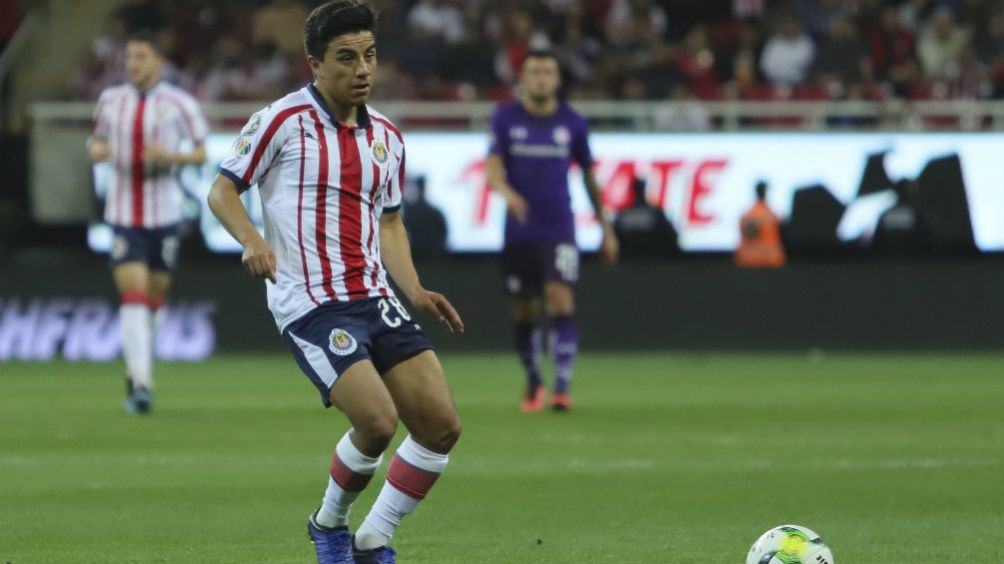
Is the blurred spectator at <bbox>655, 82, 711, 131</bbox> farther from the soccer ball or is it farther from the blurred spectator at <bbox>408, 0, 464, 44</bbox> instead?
the soccer ball

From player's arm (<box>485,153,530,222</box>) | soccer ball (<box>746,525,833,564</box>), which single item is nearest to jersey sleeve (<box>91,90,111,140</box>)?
player's arm (<box>485,153,530,222</box>)

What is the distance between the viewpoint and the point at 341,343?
6.14 metres

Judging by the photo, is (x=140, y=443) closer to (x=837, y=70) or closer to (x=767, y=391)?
(x=767, y=391)

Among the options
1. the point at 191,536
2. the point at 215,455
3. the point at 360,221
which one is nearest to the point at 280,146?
the point at 360,221

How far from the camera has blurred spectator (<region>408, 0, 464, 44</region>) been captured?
2325 cm

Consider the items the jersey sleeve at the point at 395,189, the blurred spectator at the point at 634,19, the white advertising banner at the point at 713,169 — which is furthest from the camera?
the blurred spectator at the point at 634,19

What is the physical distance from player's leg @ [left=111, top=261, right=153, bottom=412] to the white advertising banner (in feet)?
25.5

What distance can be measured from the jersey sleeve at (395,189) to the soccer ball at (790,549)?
70.9 inches

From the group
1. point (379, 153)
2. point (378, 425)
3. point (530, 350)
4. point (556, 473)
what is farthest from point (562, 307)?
point (378, 425)

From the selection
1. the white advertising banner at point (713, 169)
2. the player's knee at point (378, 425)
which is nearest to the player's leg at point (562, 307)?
the player's knee at point (378, 425)

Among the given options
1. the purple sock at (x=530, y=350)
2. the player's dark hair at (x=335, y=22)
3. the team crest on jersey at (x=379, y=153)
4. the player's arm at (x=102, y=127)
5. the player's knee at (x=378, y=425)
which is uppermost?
the player's dark hair at (x=335, y=22)

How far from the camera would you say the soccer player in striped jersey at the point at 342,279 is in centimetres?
619

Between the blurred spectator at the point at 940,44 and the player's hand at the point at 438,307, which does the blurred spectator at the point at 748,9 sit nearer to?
the blurred spectator at the point at 940,44

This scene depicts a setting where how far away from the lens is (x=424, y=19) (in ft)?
76.7
